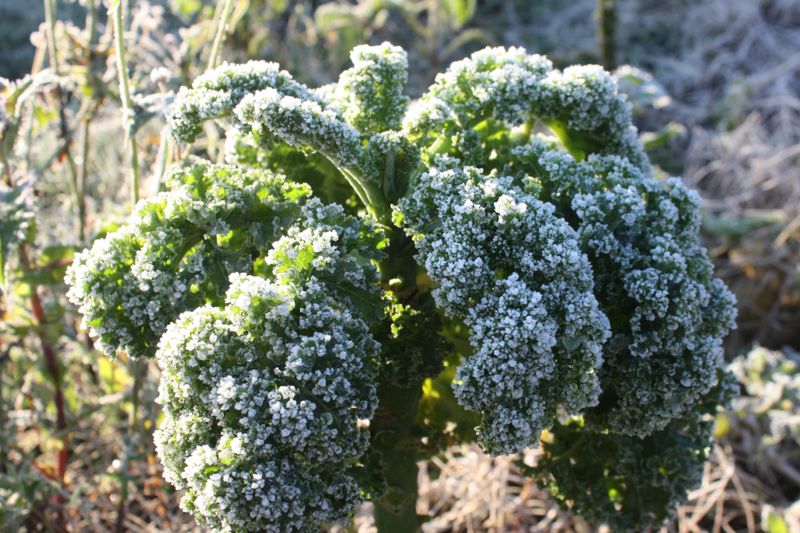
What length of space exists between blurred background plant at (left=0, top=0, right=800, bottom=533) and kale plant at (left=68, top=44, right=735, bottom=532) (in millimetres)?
409

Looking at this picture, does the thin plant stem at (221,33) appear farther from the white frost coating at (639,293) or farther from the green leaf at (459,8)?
the green leaf at (459,8)

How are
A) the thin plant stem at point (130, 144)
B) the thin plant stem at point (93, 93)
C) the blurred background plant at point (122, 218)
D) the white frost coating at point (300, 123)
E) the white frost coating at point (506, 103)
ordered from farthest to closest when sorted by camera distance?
the thin plant stem at point (93, 93)
the blurred background plant at point (122, 218)
the thin plant stem at point (130, 144)
the white frost coating at point (506, 103)
the white frost coating at point (300, 123)

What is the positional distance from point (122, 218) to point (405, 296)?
1.01 m

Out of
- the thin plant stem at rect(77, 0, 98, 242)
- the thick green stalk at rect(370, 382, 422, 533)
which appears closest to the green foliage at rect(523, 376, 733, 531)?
the thick green stalk at rect(370, 382, 422, 533)

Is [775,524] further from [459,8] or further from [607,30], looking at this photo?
[459,8]

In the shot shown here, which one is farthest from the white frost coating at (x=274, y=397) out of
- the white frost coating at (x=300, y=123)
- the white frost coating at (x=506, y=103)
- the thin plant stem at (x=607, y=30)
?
the thin plant stem at (x=607, y=30)

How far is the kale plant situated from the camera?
5.17 feet

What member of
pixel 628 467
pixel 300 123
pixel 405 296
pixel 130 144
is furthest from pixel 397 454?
pixel 130 144

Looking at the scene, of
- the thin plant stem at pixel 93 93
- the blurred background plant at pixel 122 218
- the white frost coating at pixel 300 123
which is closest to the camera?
the white frost coating at pixel 300 123

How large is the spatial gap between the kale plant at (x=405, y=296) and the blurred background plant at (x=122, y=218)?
409 millimetres

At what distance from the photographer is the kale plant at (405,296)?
1.58 meters

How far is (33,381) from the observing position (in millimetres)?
2889

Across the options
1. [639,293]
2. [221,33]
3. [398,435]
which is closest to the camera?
[639,293]

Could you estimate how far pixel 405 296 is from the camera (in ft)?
6.36
